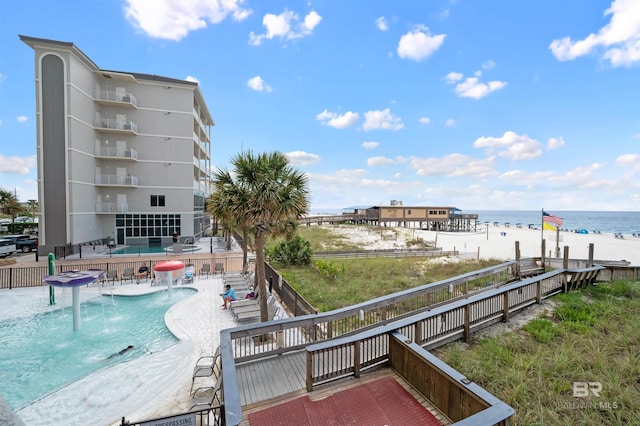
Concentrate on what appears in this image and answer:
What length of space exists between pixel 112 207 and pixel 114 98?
11.1 meters

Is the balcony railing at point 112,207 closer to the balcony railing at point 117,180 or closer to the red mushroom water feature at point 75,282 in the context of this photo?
the balcony railing at point 117,180

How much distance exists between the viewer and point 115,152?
28625 mm

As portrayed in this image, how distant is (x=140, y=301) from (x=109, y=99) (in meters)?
25.2

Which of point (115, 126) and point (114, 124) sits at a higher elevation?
point (114, 124)

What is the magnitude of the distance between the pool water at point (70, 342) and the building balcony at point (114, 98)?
2354 centimetres

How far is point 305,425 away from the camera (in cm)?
427

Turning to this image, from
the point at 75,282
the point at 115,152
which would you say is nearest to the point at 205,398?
the point at 75,282

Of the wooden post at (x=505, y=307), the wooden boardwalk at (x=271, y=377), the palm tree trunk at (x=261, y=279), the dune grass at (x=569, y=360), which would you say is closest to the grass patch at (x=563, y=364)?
the dune grass at (x=569, y=360)

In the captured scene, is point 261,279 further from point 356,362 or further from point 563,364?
point 563,364

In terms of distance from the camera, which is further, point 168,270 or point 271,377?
point 168,270

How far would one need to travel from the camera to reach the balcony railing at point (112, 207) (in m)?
28.2

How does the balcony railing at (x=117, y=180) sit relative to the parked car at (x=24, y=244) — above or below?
above

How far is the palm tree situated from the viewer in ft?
26.9

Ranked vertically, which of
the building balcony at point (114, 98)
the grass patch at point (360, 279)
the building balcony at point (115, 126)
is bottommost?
the grass patch at point (360, 279)
